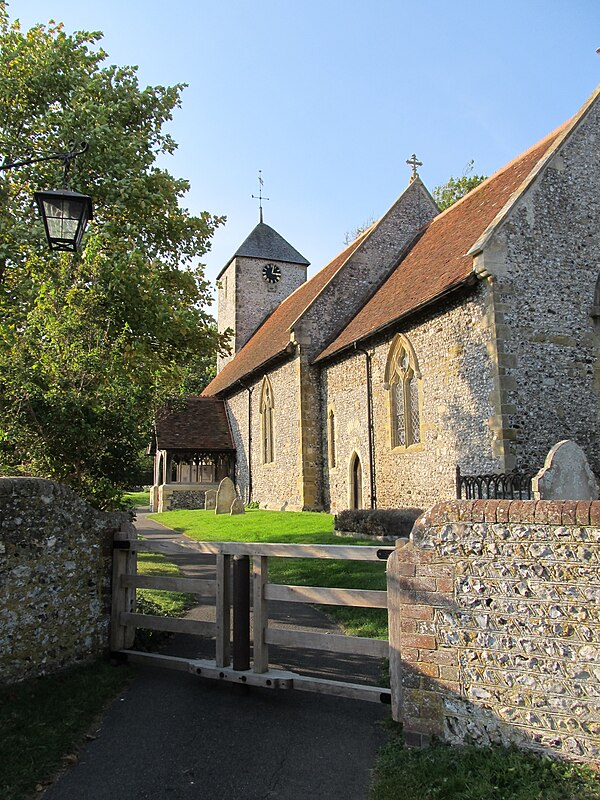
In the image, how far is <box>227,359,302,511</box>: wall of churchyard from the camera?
22.0 metres

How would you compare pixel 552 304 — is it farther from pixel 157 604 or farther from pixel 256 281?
pixel 256 281

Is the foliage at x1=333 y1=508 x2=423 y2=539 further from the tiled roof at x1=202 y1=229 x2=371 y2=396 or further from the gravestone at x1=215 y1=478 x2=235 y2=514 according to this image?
the tiled roof at x1=202 y1=229 x2=371 y2=396

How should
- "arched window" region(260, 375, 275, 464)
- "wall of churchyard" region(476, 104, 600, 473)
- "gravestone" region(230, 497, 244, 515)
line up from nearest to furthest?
"wall of churchyard" region(476, 104, 600, 473) → "gravestone" region(230, 497, 244, 515) → "arched window" region(260, 375, 275, 464)

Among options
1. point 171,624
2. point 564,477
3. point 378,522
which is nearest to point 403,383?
point 378,522

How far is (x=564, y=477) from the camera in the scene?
402 inches

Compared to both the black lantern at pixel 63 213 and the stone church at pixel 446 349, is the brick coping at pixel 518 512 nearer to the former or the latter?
the black lantern at pixel 63 213

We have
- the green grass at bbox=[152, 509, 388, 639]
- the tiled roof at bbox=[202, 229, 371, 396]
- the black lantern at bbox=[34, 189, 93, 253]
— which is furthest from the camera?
the tiled roof at bbox=[202, 229, 371, 396]

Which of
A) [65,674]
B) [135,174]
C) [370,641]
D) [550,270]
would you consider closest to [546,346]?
[550,270]

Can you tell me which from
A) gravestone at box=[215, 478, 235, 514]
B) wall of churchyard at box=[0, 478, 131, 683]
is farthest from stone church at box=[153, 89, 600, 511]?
wall of churchyard at box=[0, 478, 131, 683]

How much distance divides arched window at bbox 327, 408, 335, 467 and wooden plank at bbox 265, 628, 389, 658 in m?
15.4

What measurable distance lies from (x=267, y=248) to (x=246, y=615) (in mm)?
35539

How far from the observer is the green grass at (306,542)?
24.3ft

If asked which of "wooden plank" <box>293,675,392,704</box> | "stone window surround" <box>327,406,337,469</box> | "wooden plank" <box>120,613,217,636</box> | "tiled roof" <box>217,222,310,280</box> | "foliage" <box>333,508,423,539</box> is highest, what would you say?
"tiled roof" <box>217,222,310,280</box>

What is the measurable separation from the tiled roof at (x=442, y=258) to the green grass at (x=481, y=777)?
10.9m
